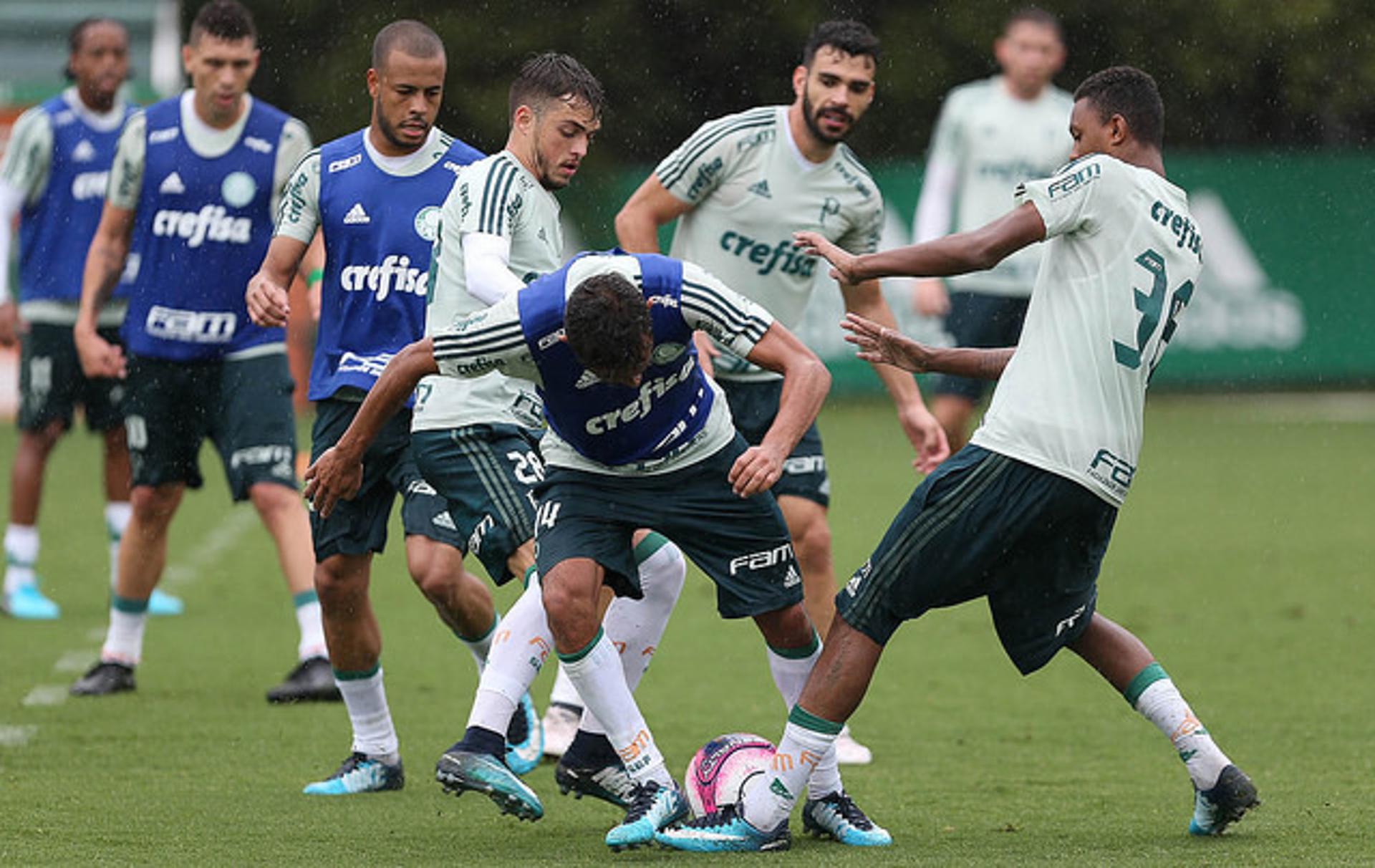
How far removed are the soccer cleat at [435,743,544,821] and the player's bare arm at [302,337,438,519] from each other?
0.87m

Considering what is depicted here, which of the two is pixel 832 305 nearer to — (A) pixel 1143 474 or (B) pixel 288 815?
(A) pixel 1143 474

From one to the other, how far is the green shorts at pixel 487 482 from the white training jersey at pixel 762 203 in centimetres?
141

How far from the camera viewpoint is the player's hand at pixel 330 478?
6.35 m

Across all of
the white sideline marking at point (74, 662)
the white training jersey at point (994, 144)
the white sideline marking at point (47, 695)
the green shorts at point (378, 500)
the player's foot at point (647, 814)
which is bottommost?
the white sideline marking at point (74, 662)

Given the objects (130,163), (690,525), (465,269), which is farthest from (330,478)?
(130,163)

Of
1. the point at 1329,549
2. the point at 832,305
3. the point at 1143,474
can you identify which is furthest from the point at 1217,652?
the point at 832,305

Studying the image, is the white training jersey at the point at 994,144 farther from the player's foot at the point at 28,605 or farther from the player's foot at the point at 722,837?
the player's foot at the point at 722,837

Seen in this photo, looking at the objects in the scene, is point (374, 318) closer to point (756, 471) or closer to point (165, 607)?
point (756, 471)

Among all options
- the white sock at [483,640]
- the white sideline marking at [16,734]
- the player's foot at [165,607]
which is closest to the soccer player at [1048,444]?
the white sock at [483,640]

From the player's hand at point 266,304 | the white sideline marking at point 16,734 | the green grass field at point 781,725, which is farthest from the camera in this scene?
the white sideline marking at point 16,734

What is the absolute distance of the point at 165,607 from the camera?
11.8 metres

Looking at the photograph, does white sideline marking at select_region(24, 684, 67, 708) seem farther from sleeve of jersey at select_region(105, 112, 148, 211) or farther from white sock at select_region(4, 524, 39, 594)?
white sock at select_region(4, 524, 39, 594)

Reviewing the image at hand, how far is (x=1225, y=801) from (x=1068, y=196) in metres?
1.65

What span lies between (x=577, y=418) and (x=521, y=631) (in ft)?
2.18
